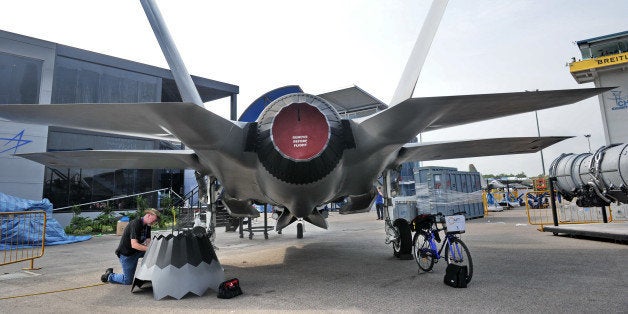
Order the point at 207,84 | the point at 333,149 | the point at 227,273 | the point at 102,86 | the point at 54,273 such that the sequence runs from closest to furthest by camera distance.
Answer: the point at 333,149
the point at 227,273
the point at 54,273
the point at 102,86
the point at 207,84

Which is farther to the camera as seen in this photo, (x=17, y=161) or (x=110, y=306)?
(x=17, y=161)

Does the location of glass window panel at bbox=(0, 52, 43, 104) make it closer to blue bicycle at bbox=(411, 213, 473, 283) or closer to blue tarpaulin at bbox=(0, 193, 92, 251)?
blue tarpaulin at bbox=(0, 193, 92, 251)

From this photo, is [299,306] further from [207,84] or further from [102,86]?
[207,84]

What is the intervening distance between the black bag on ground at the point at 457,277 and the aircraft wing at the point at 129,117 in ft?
11.8

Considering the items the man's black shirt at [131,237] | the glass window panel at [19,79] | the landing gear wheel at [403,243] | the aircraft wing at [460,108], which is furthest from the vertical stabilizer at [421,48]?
the glass window panel at [19,79]

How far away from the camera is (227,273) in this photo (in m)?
6.04

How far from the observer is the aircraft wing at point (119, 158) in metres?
5.52

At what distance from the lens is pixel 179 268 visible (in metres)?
4.65

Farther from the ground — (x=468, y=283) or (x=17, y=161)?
(x=17, y=161)

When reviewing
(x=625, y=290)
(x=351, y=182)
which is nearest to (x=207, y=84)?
(x=351, y=182)

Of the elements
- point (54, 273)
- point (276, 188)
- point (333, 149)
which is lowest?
point (54, 273)

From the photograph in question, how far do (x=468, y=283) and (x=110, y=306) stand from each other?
185 inches

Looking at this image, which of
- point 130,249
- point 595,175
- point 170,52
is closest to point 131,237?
point 130,249

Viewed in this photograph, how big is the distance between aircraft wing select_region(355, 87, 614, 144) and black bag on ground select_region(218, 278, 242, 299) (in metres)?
2.73
